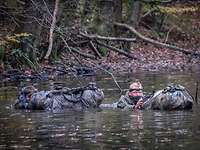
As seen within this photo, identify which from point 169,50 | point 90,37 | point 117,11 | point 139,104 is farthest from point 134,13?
point 139,104

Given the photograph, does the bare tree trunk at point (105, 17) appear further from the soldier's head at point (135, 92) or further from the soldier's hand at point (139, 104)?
the soldier's hand at point (139, 104)

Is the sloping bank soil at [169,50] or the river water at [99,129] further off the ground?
the sloping bank soil at [169,50]

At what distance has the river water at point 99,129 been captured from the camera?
1295 cm

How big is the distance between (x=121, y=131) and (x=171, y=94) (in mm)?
4223

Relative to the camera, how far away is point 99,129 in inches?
589

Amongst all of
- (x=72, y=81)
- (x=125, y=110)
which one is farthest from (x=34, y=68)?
(x=125, y=110)

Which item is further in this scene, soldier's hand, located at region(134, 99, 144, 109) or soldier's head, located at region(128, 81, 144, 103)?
soldier's head, located at region(128, 81, 144, 103)

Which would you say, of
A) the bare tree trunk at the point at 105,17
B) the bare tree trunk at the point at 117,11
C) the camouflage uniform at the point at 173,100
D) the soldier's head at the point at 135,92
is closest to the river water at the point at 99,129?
the camouflage uniform at the point at 173,100

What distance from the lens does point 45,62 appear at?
31.7 m

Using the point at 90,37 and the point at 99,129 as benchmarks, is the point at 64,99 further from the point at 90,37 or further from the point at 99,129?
the point at 90,37

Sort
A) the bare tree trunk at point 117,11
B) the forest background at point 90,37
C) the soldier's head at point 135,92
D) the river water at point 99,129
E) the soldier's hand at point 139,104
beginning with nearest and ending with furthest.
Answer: the river water at point 99,129 → the soldier's hand at point 139,104 → the soldier's head at point 135,92 → the forest background at point 90,37 → the bare tree trunk at point 117,11

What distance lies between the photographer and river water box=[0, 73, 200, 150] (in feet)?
42.5

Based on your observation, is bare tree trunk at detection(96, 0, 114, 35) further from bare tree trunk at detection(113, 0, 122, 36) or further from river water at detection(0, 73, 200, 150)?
river water at detection(0, 73, 200, 150)

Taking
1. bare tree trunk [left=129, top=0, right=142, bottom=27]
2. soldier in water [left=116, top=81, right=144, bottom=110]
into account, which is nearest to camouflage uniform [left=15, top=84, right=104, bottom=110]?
soldier in water [left=116, top=81, right=144, bottom=110]
